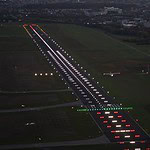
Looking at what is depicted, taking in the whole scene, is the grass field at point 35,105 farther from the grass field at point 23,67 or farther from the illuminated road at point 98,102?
the illuminated road at point 98,102

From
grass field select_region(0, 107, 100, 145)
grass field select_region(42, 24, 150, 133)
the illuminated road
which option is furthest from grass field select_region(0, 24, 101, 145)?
grass field select_region(42, 24, 150, 133)

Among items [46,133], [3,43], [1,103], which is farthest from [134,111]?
[3,43]

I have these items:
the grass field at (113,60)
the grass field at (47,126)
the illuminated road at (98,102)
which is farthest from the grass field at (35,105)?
the grass field at (113,60)

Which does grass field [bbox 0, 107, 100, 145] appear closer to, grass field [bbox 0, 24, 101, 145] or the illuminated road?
grass field [bbox 0, 24, 101, 145]

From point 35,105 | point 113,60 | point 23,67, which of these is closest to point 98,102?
point 35,105

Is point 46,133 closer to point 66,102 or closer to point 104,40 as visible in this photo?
point 66,102

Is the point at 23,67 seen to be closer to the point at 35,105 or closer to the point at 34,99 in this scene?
the point at 34,99
